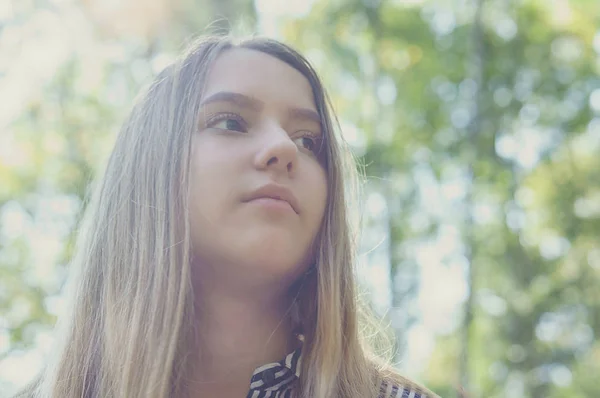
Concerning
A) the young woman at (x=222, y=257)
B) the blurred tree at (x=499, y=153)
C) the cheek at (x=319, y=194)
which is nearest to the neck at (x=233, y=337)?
the young woman at (x=222, y=257)

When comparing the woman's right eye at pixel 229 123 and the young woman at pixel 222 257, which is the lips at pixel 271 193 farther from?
the woman's right eye at pixel 229 123

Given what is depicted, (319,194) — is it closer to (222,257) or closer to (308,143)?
(308,143)

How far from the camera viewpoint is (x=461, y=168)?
8469 mm

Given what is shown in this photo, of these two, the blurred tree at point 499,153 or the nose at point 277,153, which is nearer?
the nose at point 277,153

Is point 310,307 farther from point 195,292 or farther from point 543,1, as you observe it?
point 543,1

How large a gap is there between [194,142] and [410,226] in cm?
709

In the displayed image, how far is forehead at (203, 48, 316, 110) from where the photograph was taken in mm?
1644

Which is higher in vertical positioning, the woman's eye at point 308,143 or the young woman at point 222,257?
the woman's eye at point 308,143

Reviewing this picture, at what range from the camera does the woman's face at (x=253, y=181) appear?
1.48 m

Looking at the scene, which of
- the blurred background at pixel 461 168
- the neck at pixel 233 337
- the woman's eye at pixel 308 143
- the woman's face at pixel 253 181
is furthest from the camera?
the blurred background at pixel 461 168

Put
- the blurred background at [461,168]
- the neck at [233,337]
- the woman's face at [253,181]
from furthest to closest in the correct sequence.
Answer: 1. the blurred background at [461,168]
2. the neck at [233,337]
3. the woman's face at [253,181]

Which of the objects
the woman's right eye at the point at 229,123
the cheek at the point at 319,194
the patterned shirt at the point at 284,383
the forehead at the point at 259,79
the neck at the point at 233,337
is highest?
the forehead at the point at 259,79

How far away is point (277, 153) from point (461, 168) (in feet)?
23.9

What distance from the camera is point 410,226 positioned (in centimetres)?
846
